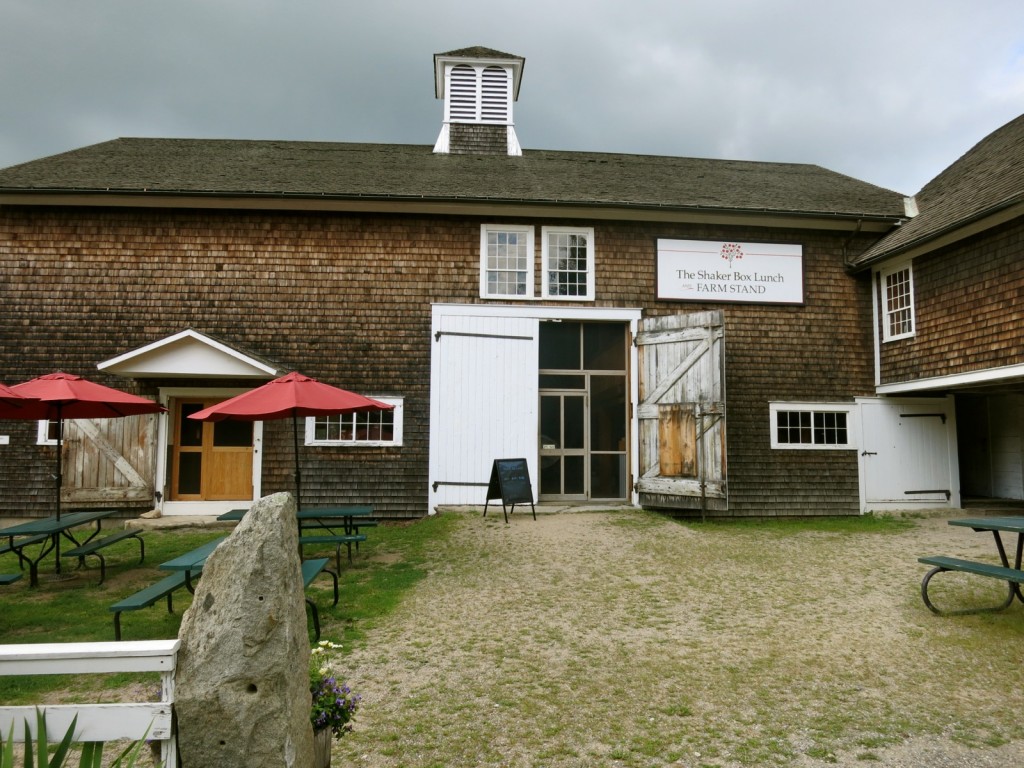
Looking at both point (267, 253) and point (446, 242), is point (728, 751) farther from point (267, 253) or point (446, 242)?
point (267, 253)

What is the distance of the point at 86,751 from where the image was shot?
199cm

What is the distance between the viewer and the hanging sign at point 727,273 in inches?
476

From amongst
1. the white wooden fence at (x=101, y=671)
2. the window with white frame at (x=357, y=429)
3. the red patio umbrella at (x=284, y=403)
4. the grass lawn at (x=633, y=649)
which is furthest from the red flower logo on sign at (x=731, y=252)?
the white wooden fence at (x=101, y=671)

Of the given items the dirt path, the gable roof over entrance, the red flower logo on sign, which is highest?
the red flower logo on sign

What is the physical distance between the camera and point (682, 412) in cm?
1104

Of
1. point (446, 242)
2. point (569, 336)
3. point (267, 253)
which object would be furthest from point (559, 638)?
point (267, 253)

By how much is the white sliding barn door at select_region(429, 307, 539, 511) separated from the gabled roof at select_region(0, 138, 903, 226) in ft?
7.39

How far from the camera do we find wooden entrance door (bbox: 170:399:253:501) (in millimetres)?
11414

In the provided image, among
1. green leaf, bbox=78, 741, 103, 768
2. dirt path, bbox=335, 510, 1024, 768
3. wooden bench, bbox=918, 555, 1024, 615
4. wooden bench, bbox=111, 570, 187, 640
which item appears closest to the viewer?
green leaf, bbox=78, 741, 103, 768

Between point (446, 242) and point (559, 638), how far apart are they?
320 inches

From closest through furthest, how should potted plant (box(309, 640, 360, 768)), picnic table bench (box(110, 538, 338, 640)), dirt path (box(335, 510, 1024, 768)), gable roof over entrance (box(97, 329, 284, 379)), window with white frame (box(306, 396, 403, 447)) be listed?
potted plant (box(309, 640, 360, 768))
dirt path (box(335, 510, 1024, 768))
picnic table bench (box(110, 538, 338, 640))
gable roof over entrance (box(97, 329, 284, 379))
window with white frame (box(306, 396, 403, 447))

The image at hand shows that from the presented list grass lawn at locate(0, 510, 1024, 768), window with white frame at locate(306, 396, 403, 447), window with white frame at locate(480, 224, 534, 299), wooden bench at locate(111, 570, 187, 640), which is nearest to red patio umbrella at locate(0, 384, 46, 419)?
grass lawn at locate(0, 510, 1024, 768)

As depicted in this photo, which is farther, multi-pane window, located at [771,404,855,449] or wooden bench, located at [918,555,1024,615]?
multi-pane window, located at [771,404,855,449]

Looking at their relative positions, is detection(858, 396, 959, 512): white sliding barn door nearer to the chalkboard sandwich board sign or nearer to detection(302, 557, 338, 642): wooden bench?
the chalkboard sandwich board sign
